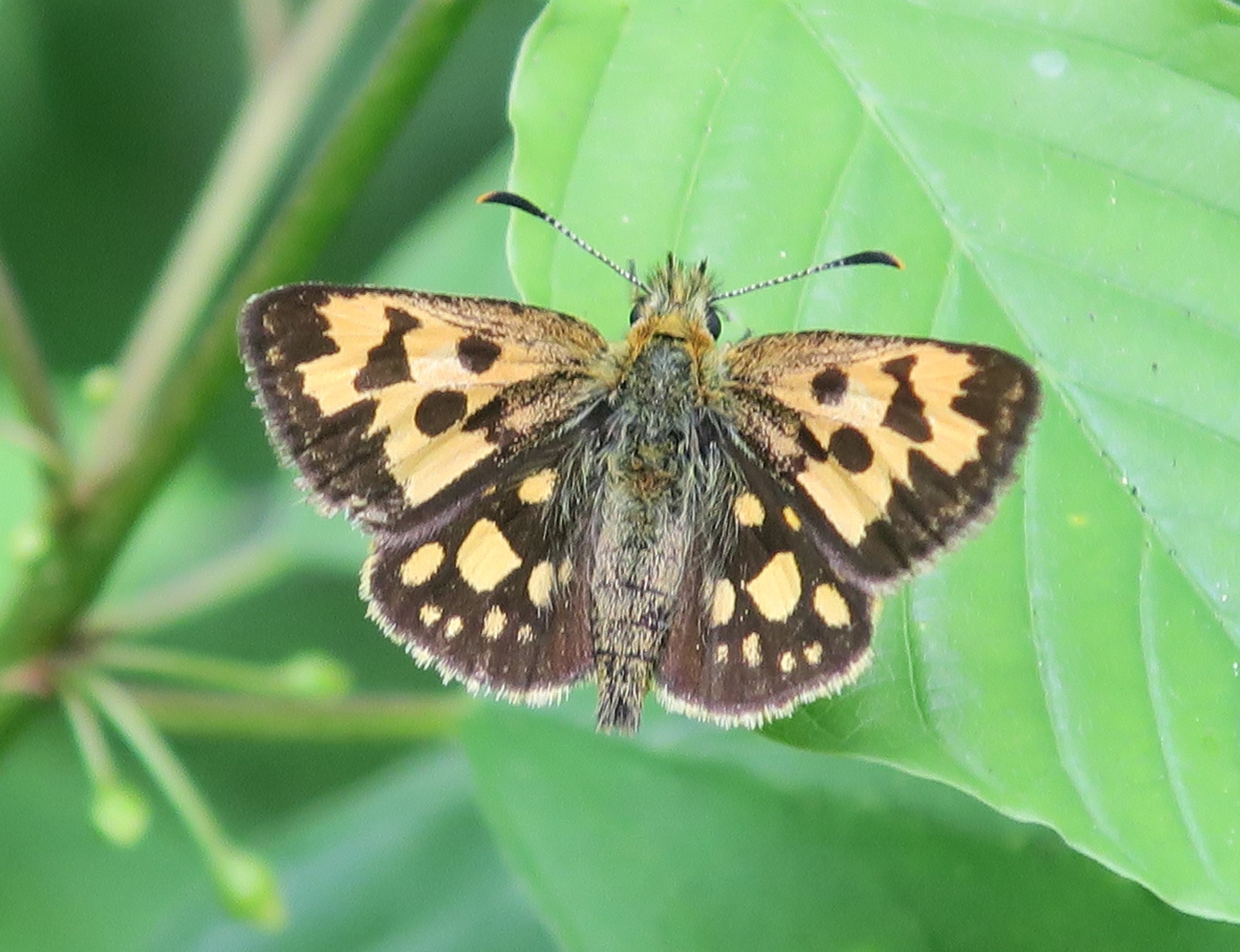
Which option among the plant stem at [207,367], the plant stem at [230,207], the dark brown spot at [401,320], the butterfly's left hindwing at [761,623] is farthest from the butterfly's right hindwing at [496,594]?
the plant stem at [230,207]

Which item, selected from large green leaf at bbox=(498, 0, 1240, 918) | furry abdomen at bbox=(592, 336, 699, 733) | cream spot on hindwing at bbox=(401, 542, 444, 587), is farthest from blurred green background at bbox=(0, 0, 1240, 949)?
cream spot on hindwing at bbox=(401, 542, 444, 587)

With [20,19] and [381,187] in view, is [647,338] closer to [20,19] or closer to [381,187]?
[381,187]

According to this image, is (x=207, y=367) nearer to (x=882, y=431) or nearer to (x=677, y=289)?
(x=677, y=289)

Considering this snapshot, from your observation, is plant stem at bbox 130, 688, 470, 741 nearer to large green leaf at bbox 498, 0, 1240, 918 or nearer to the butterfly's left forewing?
the butterfly's left forewing

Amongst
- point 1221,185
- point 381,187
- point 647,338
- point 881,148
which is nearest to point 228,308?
point 647,338

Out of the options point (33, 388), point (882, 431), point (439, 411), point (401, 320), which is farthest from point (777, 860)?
point (33, 388)
